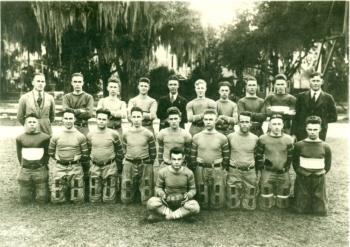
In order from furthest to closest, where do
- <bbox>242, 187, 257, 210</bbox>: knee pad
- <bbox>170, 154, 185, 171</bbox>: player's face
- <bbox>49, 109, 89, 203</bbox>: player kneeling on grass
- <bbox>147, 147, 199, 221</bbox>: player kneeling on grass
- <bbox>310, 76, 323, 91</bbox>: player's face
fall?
<bbox>310, 76, 323, 91</bbox>: player's face → <bbox>49, 109, 89, 203</bbox>: player kneeling on grass → <bbox>242, 187, 257, 210</bbox>: knee pad → <bbox>170, 154, 185, 171</bbox>: player's face → <bbox>147, 147, 199, 221</bbox>: player kneeling on grass

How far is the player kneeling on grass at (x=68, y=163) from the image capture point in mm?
5875

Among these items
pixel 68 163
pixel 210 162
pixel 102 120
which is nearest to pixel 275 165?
pixel 210 162

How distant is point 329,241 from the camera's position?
452 centimetres

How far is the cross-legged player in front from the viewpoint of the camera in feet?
18.8

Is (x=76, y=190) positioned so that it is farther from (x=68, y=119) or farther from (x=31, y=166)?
(x=68, y=119)

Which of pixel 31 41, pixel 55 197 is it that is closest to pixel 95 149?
pixel 55 197

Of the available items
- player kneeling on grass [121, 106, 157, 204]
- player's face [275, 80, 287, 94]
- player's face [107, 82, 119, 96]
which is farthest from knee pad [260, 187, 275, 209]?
player's face [107, 82, 119, 96]

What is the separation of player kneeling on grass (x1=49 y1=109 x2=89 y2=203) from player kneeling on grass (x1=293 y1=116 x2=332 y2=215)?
9.96 feet

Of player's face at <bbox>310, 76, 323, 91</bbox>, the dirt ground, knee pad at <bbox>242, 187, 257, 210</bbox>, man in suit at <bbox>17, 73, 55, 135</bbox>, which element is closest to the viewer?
the dirt ground

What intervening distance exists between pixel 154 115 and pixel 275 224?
263 centimetres

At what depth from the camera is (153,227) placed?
16.0 ft

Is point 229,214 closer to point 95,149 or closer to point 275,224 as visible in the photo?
point 275,224

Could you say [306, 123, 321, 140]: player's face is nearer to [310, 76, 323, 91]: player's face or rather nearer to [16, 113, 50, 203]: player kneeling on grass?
[310, 76, 323, 91]: player's face

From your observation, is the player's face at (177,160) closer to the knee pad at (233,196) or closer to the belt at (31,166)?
the knee pad at (233,196)
